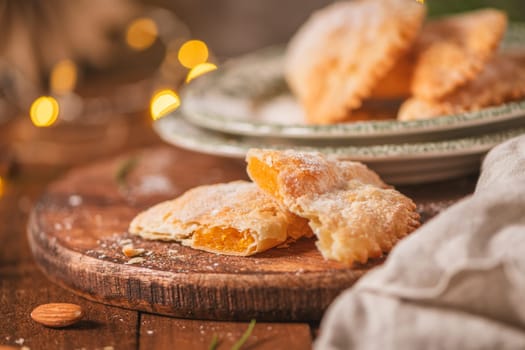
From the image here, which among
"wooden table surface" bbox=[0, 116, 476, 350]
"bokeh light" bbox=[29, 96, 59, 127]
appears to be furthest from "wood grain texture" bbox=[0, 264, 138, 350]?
"bokeh light" bbox=[29, 96, 59, 127]

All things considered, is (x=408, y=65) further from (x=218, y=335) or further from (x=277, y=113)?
(x=218, y=335)

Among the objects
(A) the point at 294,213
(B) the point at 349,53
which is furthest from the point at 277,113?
(A) the point at 294,213

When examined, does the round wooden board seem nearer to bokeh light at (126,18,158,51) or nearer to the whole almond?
the whole almond

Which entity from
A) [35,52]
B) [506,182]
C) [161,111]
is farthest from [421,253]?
[35,52]

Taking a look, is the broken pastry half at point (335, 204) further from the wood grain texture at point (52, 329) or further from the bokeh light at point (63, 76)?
the bokeh light at point (63, 76)

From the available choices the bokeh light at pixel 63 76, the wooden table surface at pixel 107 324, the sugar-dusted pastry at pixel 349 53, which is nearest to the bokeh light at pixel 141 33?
the bokeh light at pixel 63 76

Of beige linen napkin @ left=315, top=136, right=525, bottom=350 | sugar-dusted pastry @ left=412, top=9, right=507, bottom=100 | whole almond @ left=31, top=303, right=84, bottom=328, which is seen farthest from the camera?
sugar-dusted pastry @ left=412, top=9, right=507, bottom=100
